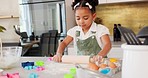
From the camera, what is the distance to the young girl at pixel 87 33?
1310 millimetres

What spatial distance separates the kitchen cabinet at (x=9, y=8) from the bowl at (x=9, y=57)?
189 cm

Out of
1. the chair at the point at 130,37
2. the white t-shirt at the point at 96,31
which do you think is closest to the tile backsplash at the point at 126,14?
the white t-shirt at the point at 96,31

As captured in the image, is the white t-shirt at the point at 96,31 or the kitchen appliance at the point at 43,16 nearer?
the white t-shirt at the point at 96,31

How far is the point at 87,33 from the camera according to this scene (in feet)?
4.92

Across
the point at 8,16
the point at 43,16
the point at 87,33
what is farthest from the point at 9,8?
the point at 87,33

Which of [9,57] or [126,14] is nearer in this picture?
[9,57]

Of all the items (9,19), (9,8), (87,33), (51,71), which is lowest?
(51,71)

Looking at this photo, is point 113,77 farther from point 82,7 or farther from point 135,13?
point 135,13

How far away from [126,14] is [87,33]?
46.8 inches

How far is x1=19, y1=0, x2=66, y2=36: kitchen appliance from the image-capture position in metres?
2.26

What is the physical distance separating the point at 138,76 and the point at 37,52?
6.40 feet

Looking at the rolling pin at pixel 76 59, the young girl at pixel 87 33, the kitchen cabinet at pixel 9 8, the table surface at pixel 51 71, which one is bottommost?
the table surface at pixel 51 71

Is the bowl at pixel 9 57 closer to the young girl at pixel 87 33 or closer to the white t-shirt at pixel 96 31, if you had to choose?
the young girl at pixel 87 33

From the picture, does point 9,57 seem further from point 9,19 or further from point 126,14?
point 9,19
